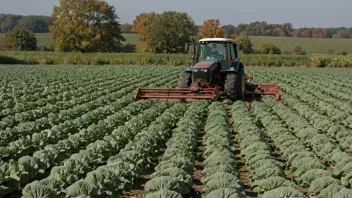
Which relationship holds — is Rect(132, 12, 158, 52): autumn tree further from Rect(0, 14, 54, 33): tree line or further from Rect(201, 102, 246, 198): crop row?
Rect(201, 102, 246, 198): crop row

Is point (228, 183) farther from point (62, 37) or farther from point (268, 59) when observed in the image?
point (62, 37)

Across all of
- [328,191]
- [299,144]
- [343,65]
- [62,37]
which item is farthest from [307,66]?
[328,191]

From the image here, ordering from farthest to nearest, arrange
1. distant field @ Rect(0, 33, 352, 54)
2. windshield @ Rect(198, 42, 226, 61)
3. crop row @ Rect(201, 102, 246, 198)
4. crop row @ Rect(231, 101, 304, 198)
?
distant field @ Rect(0, 33, 352, 54), windshield @ Rect(198, 42, 226, 61), crop row @ Rect(201, 102, 246, 198), crop row @ Rect(231, 101, 304, 198)

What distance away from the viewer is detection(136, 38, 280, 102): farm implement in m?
14.5

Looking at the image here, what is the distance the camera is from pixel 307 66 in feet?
152

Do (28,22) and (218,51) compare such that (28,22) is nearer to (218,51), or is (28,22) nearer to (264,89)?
(264,89)

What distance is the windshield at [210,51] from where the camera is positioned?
1554 centimetres

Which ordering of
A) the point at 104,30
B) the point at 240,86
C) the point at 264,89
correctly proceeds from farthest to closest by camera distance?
the point at 104,30, the point at 264,89, the point at 240,86

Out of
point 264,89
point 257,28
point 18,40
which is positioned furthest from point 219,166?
point 257,28

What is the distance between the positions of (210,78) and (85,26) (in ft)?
173

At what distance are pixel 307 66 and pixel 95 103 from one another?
3626 cm

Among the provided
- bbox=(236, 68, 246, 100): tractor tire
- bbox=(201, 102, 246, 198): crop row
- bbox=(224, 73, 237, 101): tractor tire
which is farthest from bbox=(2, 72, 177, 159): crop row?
bbox=(236, 68, 246, 100): tractor tire

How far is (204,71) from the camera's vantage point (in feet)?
46.8

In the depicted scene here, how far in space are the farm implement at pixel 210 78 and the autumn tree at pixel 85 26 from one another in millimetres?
49726
